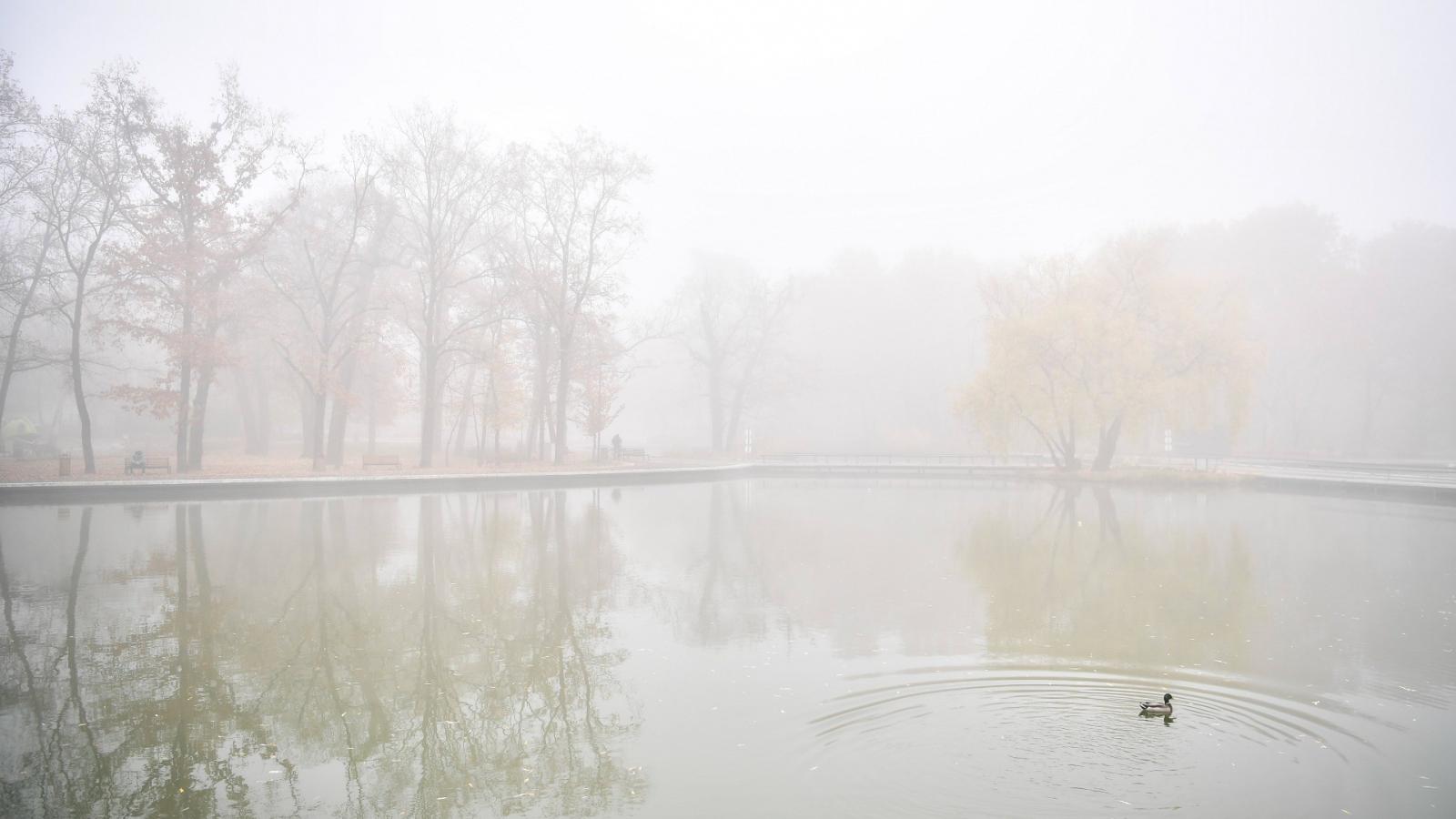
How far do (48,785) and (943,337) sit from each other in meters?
70.9

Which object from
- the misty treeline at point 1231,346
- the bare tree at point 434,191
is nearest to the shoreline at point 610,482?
the misty treeline at point 1231,346

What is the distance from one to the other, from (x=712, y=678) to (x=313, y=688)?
411 cm

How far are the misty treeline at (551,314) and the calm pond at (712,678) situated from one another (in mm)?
14720

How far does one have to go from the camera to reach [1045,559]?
61.7 feet

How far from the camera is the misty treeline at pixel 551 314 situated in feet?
102

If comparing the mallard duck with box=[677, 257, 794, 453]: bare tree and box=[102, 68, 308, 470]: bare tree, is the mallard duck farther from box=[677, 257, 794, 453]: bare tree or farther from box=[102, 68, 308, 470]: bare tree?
box=[677, 257, 794, 453]: bare tree

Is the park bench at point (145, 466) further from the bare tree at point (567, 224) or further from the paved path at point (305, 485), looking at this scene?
the bare tree at point (567, 224)

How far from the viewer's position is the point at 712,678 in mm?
10367

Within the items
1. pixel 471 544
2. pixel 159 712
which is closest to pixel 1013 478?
pixel 471 544

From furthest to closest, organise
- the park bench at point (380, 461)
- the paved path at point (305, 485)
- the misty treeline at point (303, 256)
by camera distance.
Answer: the park bench at point (380, 461) → the misty treeline at point (303, 256) → the paved path at point (305, 485)

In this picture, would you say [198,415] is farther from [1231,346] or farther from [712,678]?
[1231,346]

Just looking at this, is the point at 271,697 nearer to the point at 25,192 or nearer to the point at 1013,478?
the point at 25,192

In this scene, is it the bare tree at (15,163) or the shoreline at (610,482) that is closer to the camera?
the shoreline at (610,482)

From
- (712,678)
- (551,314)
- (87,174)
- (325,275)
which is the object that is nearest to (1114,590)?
(712,678)
